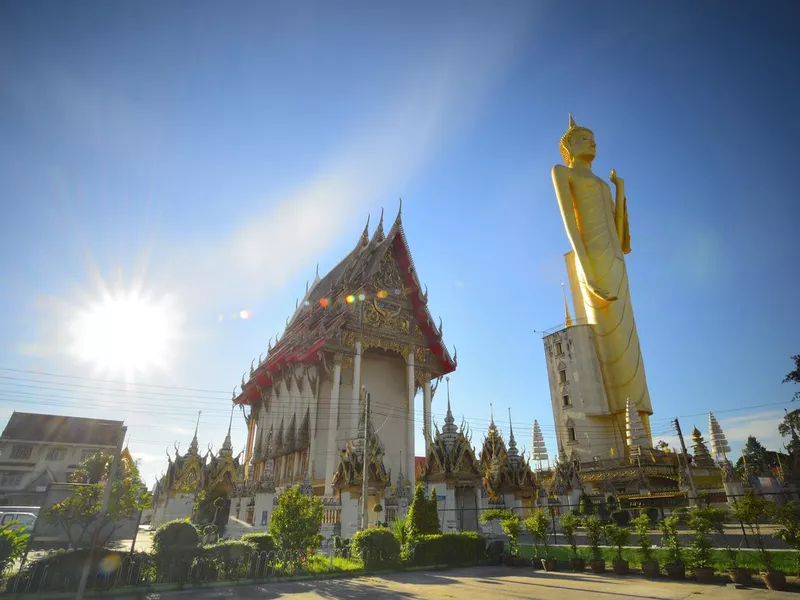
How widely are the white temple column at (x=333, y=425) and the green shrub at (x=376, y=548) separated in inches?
288

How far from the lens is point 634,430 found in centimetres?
3130

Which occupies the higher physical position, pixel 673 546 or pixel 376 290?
pixel 376 290

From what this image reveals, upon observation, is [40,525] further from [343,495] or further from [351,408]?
[351,408]

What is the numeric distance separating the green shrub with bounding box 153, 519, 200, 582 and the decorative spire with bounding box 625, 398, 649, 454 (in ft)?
92.6

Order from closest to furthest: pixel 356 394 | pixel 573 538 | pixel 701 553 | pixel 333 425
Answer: pixel 701 553
pixel 573 538
pixel 333 425
pixel 356 394

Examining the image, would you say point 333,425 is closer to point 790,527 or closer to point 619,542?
point 619,542

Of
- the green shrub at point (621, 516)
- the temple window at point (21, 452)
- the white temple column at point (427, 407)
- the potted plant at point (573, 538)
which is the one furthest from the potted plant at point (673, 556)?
the temple window at point (21, 452)

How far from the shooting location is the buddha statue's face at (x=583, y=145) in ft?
133

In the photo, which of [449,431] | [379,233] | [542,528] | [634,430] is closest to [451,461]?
[449,431]

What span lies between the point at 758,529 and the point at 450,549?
730 centimetres

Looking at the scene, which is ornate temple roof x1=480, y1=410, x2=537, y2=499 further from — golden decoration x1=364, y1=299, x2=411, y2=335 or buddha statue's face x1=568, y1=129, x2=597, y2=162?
buddha statue's face x1=568, y1=129, x2=597, y2=162

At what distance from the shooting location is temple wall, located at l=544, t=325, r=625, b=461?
1398 inches

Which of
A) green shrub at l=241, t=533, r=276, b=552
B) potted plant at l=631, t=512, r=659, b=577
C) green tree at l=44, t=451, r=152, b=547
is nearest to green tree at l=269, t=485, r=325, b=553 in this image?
green shrub at l=241, t=533, r=276, b=552

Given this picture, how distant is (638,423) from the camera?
31.5 m
